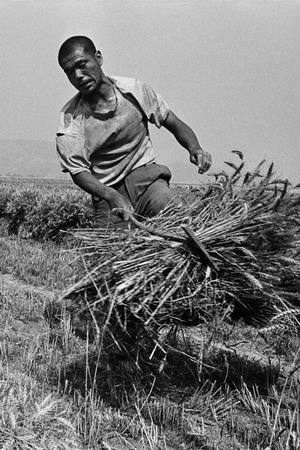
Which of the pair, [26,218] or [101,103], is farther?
[26,218]

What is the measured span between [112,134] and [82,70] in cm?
39

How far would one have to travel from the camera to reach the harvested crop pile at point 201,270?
8.42 ft

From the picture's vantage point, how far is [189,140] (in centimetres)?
359

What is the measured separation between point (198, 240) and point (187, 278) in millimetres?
166

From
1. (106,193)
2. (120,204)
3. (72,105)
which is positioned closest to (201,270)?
(120,204)

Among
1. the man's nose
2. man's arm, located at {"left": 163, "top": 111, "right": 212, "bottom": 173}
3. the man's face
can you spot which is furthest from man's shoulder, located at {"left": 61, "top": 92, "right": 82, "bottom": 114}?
man's arm, located at {"left": 163, "top": 111, "right": 212, "bottom": 173}

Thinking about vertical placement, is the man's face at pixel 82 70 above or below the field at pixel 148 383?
above

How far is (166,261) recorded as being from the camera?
260cm

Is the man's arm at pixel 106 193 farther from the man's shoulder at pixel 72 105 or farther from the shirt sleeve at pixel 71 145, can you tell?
the man's shoulder at pixel 72 105

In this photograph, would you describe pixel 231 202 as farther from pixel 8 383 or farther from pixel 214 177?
pixel 8 383

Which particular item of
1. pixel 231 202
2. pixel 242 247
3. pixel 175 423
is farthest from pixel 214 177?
pixel 175 423

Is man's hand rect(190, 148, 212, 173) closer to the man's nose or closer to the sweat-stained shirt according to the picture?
the sweat-stained shirt

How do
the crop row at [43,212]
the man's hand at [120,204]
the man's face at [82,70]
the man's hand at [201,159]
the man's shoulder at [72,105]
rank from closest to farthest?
the man's hand at [120,204] < the man's face at [82,70] < the man's hand at [201,159] < the man's shoulder at [72,105] < the crop row at [43,212]

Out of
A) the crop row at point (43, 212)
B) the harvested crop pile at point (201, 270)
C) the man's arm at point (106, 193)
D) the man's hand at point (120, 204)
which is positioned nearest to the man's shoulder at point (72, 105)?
the man's arm at point (106, 193)
